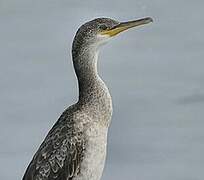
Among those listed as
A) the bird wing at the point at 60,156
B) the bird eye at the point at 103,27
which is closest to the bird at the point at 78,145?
the bird wing at the point at 60,156

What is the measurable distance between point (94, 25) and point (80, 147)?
50.2 inches

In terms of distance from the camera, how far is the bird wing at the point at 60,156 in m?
12.2

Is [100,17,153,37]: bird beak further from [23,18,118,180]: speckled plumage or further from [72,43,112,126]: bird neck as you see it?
[23,18,118,180]: speckled plumage

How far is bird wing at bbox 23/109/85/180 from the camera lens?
40.1 ft

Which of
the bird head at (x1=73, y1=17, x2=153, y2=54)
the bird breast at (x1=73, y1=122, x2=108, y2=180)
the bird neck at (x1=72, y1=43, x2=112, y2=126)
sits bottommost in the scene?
the bird breast at (x1=73, y1=122, x2=108, y2=180)

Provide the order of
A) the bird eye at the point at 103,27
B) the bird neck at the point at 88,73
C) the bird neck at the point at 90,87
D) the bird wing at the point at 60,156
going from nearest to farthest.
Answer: the bird wing at the point at 60,156
the bird neck at the point at 90,87
the bird neck at the point at 88,73
the bird eye at the point at 103,27

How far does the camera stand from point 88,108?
12.5 meters

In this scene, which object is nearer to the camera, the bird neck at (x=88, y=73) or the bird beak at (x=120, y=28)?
the bird neck at (x=88, y=73)

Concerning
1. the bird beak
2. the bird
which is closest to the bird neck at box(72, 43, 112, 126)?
the bird

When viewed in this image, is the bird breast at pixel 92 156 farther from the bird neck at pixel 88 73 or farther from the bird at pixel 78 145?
the bird neck at pixel 88 73

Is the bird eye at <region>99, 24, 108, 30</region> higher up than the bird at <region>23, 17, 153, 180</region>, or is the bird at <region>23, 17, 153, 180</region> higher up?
the bird eye at <region>99, 24, 108, 30</region>

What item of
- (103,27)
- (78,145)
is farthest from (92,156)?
(103,27)

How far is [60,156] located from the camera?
40.3 ft

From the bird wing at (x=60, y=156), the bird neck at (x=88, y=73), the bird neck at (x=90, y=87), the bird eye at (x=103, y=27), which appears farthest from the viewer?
the bird eye at (x=103, y=27)
